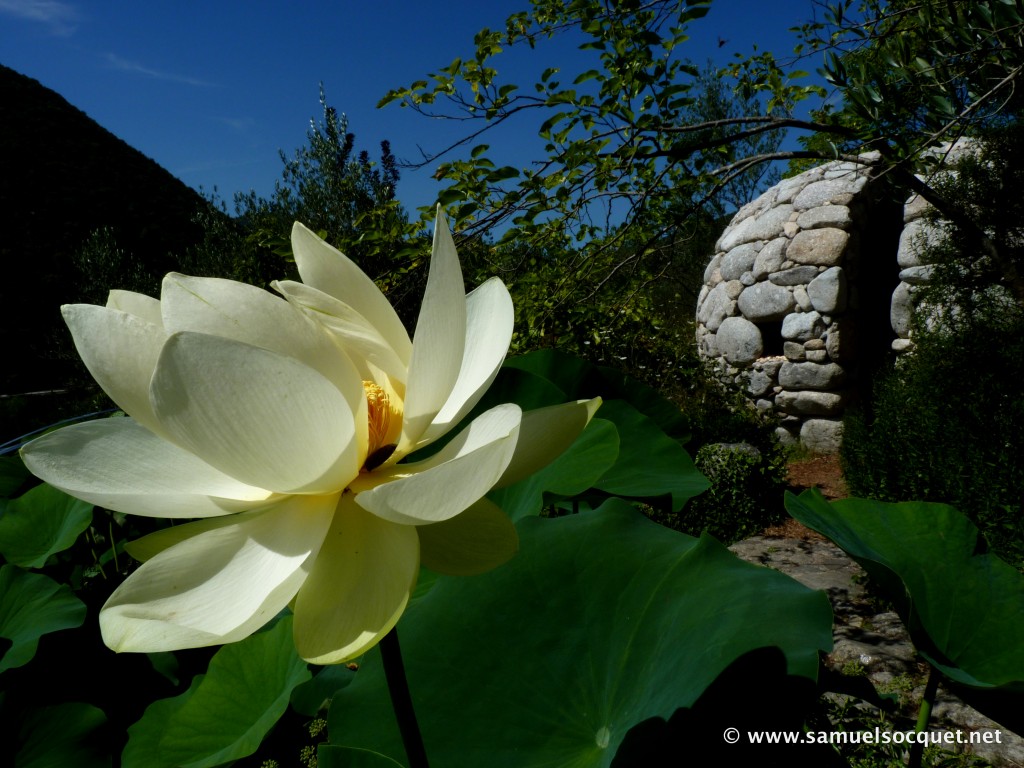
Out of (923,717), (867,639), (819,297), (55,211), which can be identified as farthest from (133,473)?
(55,211)

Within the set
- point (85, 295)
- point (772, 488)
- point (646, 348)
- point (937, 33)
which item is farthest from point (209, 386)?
point (85, 295)

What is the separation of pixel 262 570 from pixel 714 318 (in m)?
7.48

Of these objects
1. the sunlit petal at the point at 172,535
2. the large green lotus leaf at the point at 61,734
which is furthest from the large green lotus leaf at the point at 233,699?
the sunlit petal at the point at 172,535

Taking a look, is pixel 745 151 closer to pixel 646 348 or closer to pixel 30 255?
pixel 646 348

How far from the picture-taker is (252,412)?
1.24ft

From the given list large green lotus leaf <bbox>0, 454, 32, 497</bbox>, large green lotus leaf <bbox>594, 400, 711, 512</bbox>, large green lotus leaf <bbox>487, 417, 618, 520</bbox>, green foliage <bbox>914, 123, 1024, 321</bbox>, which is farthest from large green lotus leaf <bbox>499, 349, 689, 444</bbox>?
green foliage <bbox>914, 123, 1024, 321</bbox>

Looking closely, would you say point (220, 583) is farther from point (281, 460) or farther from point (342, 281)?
point (342, 281)

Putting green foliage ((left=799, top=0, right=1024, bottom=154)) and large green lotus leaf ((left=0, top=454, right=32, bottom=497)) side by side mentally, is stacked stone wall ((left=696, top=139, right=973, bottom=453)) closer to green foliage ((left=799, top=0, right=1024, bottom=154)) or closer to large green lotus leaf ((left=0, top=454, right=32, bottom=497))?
green foliage ((left=799, top=0, right=1024, bottom=154))

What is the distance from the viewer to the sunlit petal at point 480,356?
457 millimetres

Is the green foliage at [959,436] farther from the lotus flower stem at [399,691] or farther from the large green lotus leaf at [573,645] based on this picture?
the lotus flower stem at [399,691]

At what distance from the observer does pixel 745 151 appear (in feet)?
40.7

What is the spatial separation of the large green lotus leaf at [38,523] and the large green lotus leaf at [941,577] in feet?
4.25

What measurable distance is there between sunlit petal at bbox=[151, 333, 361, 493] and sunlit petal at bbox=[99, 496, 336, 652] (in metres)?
0.03

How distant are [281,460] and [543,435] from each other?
0.53 feet
